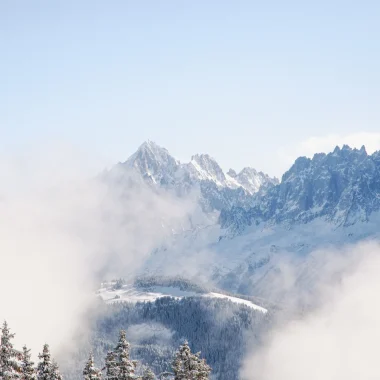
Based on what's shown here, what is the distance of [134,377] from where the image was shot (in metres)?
44.0

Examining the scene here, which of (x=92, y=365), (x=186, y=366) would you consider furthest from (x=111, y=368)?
(x=186, y=366)

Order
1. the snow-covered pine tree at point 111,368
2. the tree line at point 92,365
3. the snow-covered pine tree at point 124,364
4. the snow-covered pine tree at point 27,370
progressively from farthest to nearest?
the snow-covered pine tree at point 111,368, the snow-covered pine tree at point 124,364, the snow-covered pine tree at point 27,370, the tree line at point 92,365

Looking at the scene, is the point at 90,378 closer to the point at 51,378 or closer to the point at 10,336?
the point at 51,378

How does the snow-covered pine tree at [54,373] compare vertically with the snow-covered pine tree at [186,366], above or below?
below

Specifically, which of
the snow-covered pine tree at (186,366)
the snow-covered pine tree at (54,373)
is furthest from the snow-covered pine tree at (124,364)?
the snow-covered pine tree at (186,366)

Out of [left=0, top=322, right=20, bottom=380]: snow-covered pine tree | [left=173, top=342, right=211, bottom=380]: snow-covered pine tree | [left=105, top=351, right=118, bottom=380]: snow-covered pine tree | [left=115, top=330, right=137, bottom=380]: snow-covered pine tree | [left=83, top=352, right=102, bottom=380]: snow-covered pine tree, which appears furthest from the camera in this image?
[left=173, top=342, right=211, bottom=380]: snow-covered pine tree

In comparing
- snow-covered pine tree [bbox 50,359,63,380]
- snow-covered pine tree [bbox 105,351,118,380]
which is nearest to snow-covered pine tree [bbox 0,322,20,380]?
snow-covered pine tree [bbox 50,359,63,380]

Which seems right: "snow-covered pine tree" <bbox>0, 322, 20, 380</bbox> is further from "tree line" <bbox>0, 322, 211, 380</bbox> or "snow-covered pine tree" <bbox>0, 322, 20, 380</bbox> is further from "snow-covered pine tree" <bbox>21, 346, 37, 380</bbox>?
"snow-covered pine tree" <bbox>21, 346, 37, 380</bbox>

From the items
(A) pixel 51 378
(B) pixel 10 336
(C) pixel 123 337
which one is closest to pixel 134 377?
(C) pixel 123 337

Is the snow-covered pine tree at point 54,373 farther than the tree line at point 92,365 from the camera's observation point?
Yes

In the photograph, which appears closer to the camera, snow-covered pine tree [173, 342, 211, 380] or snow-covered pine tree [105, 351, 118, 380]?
snow-covered pine tree [105, 351, 118, 380]

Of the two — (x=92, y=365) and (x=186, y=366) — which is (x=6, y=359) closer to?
(x=92, y=365)

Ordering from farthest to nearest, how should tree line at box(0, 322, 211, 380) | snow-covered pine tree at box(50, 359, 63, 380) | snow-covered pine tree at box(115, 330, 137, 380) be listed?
snow-covered pine tree at box(115, 330, 137, 380) < snow-covered pine tree at box(50, 359, 63, 380) < tree line at box(0, 322, 211, 380)

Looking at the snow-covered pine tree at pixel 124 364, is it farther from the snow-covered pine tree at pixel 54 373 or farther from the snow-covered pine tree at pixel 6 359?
the snow-covered pine tree at pixel 6 359
